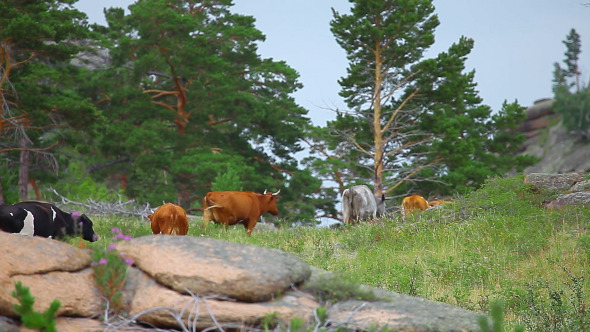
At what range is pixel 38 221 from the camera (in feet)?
26.7

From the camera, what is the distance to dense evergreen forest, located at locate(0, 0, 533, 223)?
81.7 ft

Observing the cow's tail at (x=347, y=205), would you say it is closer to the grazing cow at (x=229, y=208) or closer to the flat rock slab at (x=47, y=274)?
the grazing cow at (x=229, y=208)

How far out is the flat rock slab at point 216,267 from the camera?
16.6 ft

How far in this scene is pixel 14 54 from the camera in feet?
74.1

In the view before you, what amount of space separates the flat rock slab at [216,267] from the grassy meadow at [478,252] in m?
1.85

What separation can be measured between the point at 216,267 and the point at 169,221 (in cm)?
591

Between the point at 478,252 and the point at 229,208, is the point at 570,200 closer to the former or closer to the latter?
the point at 478,252

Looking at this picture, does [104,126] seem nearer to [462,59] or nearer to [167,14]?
[167,14]

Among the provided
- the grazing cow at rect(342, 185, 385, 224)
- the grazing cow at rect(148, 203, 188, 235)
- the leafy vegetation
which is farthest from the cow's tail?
the leafy vegetation

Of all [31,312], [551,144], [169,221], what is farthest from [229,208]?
[551,144]

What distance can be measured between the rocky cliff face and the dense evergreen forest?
796 inches

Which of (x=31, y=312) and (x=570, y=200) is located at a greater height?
(x=570, y=200)

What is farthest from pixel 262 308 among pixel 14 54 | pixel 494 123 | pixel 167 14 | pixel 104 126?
pixel 494 123

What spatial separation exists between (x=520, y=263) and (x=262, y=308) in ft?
21.3
